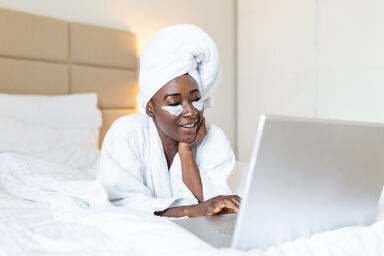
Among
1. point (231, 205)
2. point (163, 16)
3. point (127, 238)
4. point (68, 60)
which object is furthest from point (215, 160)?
point (163, 16)

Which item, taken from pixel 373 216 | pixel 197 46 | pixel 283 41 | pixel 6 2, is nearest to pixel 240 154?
pixel 283 41

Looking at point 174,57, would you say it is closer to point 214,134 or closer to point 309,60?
point 214,134

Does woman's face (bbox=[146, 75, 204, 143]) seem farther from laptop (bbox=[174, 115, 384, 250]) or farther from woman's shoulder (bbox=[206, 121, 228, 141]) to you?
laptop (bbox=[174, 115, 384, 250])

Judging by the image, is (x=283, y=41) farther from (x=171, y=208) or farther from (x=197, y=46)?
(x=171, y=208)

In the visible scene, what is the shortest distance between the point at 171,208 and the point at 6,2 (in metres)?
1.80

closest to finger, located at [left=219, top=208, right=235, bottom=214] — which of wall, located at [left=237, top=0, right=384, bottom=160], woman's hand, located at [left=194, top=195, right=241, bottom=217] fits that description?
woman's hand, located at [left=194, top=195, right=241, bottom=217]

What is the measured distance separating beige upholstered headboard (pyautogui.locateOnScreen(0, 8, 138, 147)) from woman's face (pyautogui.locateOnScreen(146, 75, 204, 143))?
4.36ft

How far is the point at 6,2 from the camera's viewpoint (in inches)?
91.4

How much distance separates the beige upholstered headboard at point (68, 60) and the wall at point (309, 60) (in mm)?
1223

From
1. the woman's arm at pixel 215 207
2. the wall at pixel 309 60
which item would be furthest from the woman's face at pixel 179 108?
the wall at pixel 309 60

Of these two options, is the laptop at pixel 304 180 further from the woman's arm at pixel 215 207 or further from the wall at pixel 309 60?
the wall at pixel 309 60

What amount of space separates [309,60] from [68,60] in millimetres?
1856

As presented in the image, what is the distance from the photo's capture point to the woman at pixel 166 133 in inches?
47.7

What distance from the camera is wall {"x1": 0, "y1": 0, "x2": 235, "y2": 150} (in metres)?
2.60
